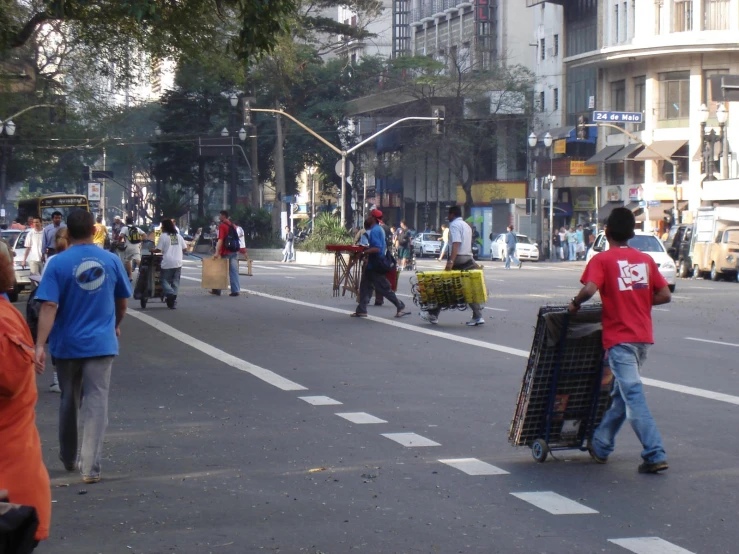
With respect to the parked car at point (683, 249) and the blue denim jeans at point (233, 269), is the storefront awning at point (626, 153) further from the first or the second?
the blue denim jeans at point (233, 269)

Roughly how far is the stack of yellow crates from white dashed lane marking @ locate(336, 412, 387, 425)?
7418mm

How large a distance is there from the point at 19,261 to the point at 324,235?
22.8m

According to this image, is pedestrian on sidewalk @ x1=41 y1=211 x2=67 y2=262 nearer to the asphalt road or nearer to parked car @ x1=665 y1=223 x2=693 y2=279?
the asphalt road

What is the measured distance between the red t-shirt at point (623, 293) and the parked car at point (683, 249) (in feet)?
103

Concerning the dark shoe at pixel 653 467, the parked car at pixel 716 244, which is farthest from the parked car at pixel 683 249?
the dark shoe at pixel 653 467

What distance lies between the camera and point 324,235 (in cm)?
4916

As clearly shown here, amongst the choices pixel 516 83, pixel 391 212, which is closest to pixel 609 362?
pixel 516 83

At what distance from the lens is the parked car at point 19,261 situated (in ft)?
83.4

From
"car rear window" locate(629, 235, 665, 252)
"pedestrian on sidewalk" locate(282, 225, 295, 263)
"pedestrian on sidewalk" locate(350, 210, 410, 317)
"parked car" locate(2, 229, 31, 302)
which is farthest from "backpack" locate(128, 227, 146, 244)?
"pedestrian on sidewalk" locate(282, 225, 295, 263)

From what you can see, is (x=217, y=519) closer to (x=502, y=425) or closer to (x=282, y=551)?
(x=282, y=551)

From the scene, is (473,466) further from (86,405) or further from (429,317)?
(429,317)

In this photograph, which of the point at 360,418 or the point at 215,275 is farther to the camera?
the point at 215,275

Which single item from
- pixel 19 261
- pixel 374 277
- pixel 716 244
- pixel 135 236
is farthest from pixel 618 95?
pixel 374 277

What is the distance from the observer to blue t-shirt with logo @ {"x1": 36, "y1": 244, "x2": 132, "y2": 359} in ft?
23.6
